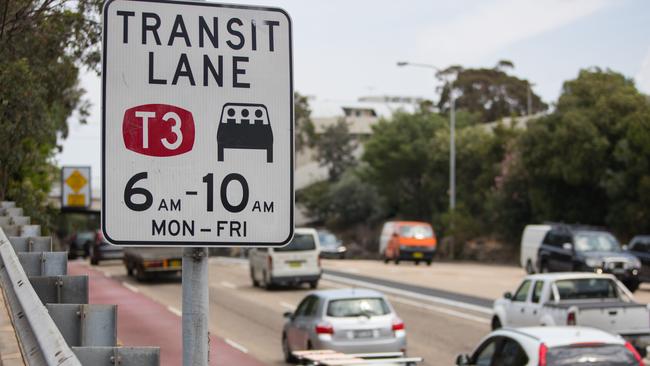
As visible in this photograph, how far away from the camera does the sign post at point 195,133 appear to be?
11.5 ft

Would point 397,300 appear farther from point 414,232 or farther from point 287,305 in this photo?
point 414,232

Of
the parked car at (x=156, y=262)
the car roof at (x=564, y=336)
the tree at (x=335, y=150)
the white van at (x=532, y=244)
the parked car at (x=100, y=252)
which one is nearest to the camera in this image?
the car roof at (x=564, y=336)

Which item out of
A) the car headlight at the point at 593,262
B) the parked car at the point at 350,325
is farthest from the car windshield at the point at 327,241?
the parked car at the point at 350,325

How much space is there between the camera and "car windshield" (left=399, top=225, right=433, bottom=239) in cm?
4581

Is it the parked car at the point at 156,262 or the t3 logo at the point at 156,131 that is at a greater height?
the t3 logo at the point at 156,131

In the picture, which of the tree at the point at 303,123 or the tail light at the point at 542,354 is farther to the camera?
the tree at the point at 303,123

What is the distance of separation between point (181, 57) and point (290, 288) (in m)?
30.5

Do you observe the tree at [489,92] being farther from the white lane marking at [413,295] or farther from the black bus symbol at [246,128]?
the black bus symbol at [246,128]

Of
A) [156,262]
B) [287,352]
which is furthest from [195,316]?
[156,262]

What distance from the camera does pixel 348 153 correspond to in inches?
3120

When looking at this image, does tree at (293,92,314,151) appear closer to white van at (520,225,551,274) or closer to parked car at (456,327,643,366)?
white van at (520,225,551,274)

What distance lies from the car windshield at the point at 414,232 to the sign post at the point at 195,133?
139 ft

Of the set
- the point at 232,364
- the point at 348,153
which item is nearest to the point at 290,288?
the point at 232,364

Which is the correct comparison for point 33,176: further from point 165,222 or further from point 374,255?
point 374,255
